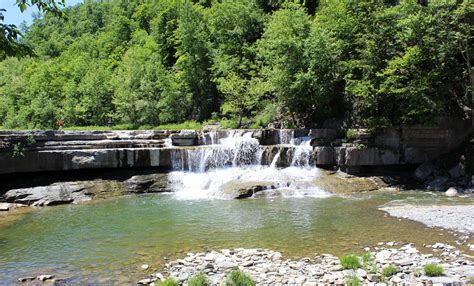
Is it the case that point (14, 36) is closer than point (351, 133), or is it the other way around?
point (14, 36)

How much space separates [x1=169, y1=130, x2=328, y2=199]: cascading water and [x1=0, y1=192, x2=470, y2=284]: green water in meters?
2.39

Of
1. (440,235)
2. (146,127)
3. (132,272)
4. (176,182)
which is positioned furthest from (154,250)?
(146,127)

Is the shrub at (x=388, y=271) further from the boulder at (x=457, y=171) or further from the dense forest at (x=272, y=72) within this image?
the boulder at (x=457, y=171)

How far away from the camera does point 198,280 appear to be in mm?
7324

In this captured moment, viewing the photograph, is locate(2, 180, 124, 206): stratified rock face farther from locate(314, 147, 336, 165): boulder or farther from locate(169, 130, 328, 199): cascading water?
locate(314, 147, 336, 165): boulder

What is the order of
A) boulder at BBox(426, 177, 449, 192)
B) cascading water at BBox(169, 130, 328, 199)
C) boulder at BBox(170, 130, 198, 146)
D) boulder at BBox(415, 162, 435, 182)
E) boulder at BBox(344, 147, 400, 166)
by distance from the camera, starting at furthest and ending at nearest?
boulder at BBox(170, 130, 198, 146) → boulder at BBox(344, 147, 400, 166) → boulder at BBox(415, 162, 435, 182) → cascading water at BBox(169, 130, 328, 199) → boulder at BBox(426, 177, 449, 192)

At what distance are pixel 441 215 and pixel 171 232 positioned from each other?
8.81m

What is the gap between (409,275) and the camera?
7543 millimetres

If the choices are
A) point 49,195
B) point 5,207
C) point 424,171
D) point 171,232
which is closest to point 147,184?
point 49,195

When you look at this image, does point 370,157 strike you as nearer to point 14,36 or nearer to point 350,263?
point 350,263

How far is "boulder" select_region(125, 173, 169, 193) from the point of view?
2011 centimetres

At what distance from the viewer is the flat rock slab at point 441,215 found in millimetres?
11594

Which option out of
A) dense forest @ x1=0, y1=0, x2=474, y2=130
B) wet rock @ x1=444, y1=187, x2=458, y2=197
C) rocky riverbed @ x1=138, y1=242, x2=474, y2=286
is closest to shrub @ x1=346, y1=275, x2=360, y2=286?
rocky riverbed @ x1=138, y1=242, x2=474, y2=286

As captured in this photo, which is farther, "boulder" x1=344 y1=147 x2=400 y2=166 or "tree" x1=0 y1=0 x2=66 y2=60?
"boulder" x1=344 y1=147 x2=400 y2=166
